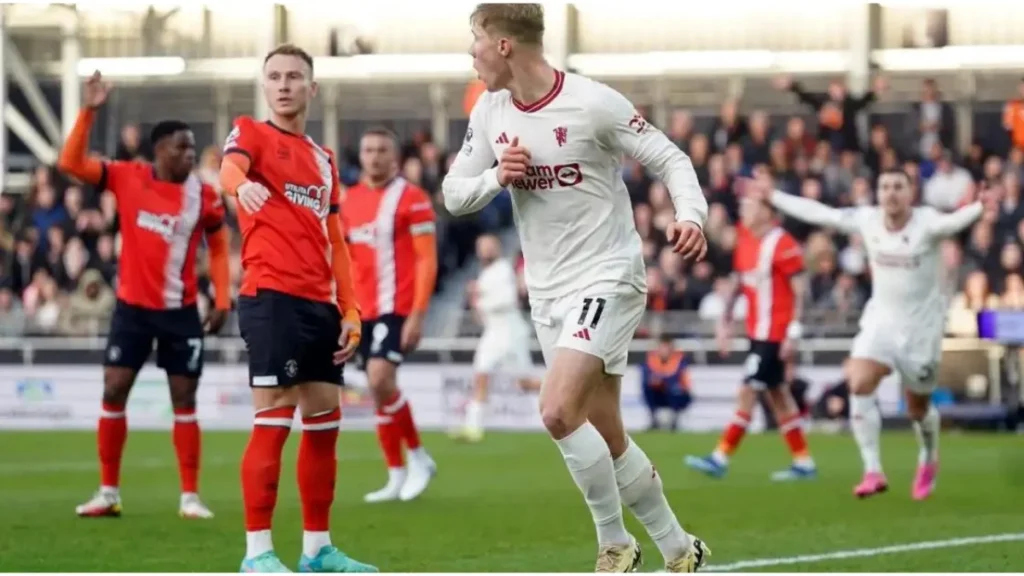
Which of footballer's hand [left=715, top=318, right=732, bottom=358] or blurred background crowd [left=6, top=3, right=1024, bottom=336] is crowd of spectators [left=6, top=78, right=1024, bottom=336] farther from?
footballer's hand [left=715, top=318, right=732, bottom=358]

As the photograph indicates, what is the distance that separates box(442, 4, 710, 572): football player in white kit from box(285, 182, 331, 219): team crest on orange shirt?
1.18 m

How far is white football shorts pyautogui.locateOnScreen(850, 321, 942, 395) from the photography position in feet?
42.8

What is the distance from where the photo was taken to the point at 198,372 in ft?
38.6

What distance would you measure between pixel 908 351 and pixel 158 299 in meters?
5.34

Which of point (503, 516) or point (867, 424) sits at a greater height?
point (867, 424)

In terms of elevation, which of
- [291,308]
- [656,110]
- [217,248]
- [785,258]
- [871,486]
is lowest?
[871,486]

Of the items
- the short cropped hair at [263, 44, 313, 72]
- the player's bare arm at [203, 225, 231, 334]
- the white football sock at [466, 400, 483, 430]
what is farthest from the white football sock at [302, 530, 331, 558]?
the white football sock at [466, 400, 483, 430]

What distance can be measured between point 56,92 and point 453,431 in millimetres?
12251

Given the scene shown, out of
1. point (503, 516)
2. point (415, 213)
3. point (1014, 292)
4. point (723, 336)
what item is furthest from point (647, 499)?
point (1014, 292)

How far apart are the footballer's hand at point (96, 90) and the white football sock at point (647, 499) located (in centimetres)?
425

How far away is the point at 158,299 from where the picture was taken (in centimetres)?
1166

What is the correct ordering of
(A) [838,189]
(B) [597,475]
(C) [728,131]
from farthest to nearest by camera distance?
(C) [728,131], (A) [838,189], (B) [597,475]

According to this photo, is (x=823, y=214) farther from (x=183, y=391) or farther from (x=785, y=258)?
(x=183, y=391)

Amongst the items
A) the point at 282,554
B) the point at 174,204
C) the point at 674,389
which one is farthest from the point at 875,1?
the point at 282,554
